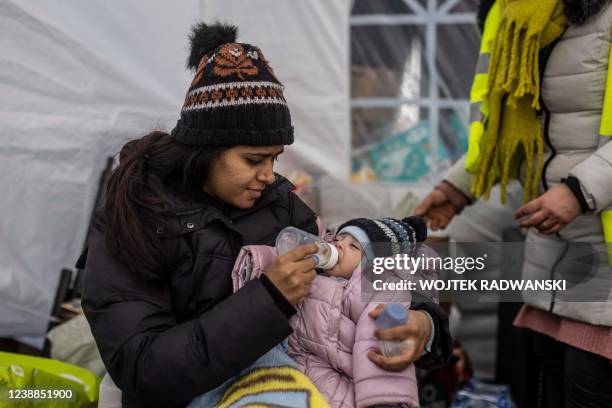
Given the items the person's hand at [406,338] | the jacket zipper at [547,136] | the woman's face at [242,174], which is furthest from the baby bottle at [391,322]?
the jacket zipper at [547,136]

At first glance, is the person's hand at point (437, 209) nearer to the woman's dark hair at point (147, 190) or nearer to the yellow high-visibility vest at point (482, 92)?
the yellow high-visibility vest at point (482, 92)

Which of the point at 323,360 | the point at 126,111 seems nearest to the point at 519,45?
the point at 323,360

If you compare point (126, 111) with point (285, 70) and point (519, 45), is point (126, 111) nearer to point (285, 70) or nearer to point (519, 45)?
point (285, 70)

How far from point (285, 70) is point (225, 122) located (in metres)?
1.90

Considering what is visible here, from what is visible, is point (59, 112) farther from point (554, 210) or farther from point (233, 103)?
point (554, 210)

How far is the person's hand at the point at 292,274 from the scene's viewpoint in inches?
56.8

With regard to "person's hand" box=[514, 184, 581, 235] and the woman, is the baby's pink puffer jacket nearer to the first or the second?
the woman

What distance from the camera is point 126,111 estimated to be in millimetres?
3031

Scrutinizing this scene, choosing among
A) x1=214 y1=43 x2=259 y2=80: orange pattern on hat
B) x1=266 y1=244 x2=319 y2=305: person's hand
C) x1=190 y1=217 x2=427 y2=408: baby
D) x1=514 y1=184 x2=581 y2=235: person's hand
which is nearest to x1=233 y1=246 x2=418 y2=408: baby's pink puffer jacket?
x1=190 y1=217 x2=427 y2=408: baby

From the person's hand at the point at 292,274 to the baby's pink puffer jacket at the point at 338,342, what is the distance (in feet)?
0.36

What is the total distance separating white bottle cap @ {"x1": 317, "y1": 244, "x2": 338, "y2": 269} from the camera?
166 cm

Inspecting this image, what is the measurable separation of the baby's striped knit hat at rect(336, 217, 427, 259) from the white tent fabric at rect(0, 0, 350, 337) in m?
1.14

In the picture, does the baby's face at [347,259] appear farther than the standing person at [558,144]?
No

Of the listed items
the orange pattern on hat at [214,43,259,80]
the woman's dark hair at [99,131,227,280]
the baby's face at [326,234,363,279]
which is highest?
the orange pattern on hat at [214,43,259,80]
